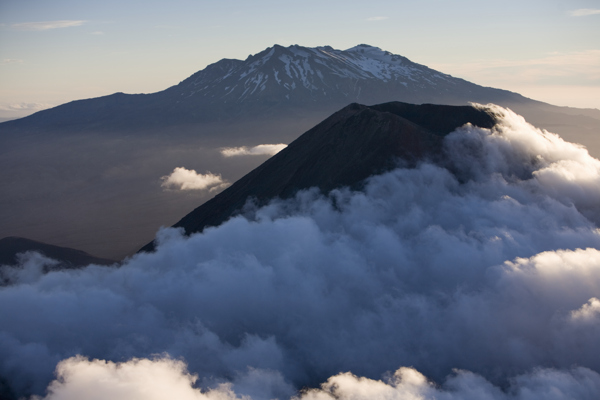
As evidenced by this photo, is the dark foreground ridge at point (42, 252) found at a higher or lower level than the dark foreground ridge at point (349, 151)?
lower

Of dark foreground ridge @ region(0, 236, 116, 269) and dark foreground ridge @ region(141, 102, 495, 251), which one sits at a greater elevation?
dark foreground ridge @ region(141, 102, 495, 251)

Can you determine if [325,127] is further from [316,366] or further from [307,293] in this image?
[316,366]

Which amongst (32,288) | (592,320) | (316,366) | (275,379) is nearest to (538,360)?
(592,320)

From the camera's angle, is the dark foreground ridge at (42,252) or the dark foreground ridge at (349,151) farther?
the dark foreground ridge at (42,252)

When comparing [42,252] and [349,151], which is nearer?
[349,151]

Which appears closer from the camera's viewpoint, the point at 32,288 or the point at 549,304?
the point at 549,304
